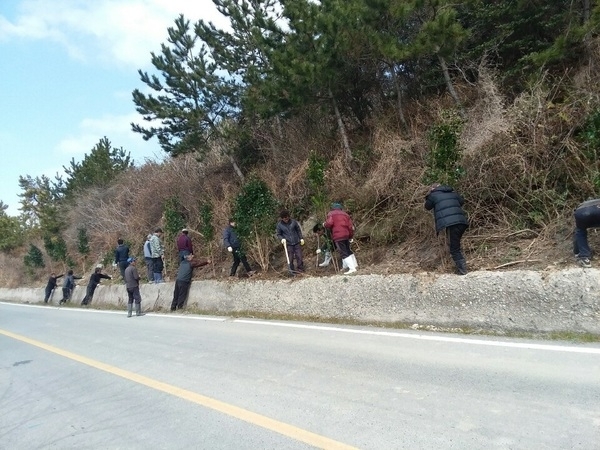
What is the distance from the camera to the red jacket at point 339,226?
33.6 feet

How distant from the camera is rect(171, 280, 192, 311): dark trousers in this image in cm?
1377

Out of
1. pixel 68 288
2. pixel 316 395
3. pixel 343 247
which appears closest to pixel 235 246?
pixel 343 247

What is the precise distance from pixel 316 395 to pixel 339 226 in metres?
5.58

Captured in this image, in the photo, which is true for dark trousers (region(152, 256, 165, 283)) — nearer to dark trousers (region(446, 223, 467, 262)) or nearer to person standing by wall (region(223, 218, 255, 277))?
person standing by wall (region(223, 218, 255, 277))

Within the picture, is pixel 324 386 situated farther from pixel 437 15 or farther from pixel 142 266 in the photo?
pixel 142 266

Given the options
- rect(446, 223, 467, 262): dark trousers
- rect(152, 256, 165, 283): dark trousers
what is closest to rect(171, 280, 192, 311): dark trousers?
rect(152, 256, 165, 283): dark trousers

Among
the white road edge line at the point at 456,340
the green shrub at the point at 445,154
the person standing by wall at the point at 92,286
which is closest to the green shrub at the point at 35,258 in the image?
the person standing by wall at the point at 92,286

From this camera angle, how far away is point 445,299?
769 centimetres

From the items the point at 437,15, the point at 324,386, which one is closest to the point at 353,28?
the point at 437,15

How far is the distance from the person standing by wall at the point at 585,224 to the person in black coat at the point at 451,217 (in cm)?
171

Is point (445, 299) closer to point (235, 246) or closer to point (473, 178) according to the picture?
point (473, 178)

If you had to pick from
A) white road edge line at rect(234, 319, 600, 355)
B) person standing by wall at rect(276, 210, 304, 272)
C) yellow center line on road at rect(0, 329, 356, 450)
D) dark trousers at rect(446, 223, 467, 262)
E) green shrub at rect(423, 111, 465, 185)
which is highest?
green shrub at rect(423, 111, 465, 185)

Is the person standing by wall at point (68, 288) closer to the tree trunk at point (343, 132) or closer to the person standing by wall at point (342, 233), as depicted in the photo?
the tree trunk at point (343, 132)

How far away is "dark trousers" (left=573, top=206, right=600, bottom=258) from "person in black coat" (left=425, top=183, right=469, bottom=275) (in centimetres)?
172
